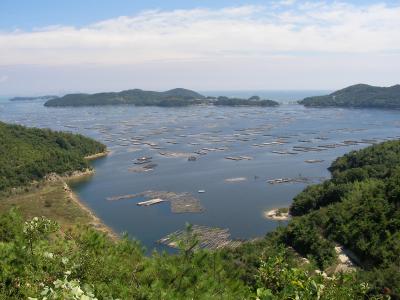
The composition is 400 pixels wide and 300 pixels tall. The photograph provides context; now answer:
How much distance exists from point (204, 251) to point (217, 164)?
39.5m

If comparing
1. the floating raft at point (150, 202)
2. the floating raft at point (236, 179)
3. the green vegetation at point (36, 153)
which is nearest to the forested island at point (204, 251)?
the green vegetation at point (36, 153)

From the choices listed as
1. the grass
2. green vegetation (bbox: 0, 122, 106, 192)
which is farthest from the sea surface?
green vegetation (bbox: 0, 122, 106, 192)

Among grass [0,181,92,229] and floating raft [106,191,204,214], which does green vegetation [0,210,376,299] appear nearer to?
grass [0,181,92,229]

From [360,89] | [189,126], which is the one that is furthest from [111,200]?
[360,89]

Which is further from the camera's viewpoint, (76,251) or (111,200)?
(111,200)

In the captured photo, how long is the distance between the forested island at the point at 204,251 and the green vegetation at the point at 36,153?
5.4 inches

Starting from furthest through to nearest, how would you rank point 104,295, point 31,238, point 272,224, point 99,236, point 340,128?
point 340,128 < point 272,224 < point 99,236 < point 31,238 < point 104,295

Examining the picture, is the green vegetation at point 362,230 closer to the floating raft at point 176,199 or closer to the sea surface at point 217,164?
the sea surface at point 217,164

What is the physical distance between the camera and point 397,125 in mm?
74875

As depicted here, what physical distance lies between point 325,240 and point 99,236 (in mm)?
14353

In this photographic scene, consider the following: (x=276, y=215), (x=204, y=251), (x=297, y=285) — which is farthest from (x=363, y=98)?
(x=297, y=285)

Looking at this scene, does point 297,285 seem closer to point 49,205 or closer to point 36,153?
point 49,205

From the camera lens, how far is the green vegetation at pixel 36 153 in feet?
132

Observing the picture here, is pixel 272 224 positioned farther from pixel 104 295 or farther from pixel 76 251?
pixel 104 295
